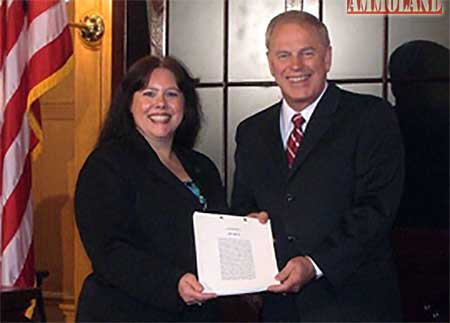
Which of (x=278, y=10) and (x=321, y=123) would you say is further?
(x=278, y=10)

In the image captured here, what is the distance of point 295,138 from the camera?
7.41ft

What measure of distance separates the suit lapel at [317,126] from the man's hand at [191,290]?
36cm

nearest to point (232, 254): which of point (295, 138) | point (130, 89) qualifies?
point (295, 138)

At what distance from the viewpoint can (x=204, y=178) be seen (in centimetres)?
233

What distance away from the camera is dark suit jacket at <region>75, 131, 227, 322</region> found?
2.08 metres

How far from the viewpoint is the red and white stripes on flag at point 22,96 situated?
301cm

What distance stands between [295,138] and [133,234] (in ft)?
1.56

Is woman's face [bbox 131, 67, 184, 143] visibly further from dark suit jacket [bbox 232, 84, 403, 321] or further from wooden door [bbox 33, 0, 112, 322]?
wooden door [bbox 33, 0, 112, 322]

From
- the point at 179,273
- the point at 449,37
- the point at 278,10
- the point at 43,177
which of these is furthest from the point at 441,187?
the point at 43,177

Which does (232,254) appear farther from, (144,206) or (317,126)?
(317,126)

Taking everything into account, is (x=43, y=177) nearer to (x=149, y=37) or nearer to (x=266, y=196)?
(x=149, y=37)

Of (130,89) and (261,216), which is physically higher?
(130,89)

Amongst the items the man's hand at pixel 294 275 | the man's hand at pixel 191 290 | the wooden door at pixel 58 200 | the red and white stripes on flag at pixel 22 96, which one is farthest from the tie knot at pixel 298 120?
the wooden door at pixel 58 200

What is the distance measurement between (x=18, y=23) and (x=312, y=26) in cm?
123
